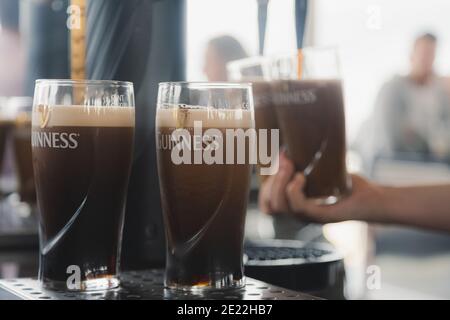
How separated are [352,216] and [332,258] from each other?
58 centimetres

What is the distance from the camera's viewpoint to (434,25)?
6.36m

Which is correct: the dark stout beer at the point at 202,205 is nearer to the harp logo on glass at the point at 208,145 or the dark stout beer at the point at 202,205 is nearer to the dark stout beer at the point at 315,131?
the harp logo on glass at the point at 208,145

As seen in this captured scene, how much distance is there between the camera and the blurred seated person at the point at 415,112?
5832 millimetres

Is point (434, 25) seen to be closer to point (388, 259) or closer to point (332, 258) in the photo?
point (388, 259)

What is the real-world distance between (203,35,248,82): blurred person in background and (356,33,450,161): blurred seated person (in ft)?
9.36

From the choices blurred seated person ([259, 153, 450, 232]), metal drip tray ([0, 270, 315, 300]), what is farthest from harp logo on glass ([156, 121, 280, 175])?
blurred seated person ([259, 153, 450, 232])

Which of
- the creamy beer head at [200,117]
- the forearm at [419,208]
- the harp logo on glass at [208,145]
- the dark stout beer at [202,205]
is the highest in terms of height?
the creamy beer head at [200,117]

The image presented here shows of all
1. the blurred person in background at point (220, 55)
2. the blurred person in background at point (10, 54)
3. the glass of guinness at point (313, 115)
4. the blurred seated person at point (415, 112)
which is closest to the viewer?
the glass of guinness at point (313, 115)

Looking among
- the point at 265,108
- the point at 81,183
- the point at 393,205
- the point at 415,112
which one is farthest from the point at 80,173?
the point at 415,112

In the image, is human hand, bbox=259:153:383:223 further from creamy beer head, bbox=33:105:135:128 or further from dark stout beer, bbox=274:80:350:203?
creamy beer head, bbox=33:105:135:128

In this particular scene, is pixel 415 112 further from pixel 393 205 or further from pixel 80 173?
pixel 80 173

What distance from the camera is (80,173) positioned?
2.96ft

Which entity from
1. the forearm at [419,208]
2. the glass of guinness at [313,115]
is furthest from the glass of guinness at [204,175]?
the forearm at [419,208]

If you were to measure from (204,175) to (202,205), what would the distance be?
0.03 meters
